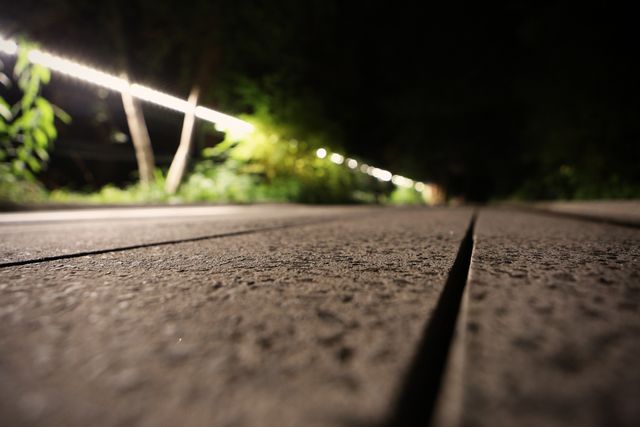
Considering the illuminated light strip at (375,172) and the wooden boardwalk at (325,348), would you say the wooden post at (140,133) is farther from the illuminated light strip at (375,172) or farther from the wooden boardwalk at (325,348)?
the wooden boardwalk at (325,348)

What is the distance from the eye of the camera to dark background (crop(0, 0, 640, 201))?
546 cm

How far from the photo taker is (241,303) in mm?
337

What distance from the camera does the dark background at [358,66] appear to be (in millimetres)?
5461

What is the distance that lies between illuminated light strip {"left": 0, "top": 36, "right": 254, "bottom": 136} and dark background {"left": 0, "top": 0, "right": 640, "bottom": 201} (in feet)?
1.06

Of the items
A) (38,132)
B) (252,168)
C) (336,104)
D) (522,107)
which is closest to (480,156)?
(522,107)

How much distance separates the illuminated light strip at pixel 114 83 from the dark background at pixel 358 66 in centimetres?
32

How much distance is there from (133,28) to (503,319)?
7.44m

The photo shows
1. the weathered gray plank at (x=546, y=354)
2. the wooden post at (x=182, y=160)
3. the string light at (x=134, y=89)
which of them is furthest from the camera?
the wooden post at (x=182, y=160)

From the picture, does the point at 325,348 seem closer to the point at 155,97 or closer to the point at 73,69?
the point at 73,69

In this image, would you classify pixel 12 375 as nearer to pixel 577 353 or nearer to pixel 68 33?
pixel 577 353

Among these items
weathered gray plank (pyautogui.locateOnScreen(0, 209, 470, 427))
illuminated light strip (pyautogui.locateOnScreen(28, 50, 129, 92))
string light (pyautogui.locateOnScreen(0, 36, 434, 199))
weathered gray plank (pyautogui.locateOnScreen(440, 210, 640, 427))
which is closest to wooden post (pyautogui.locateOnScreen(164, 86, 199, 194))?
string light (pyautogui.locateOnScreen(0, 36, 434, 199))

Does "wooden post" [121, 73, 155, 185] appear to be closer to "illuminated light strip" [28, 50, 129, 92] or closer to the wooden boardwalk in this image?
"illuminated light strip" [28, 50, 129, 92]

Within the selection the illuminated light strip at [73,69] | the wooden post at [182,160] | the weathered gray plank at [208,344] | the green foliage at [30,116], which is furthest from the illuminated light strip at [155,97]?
the weathered gray plank at [208,344]

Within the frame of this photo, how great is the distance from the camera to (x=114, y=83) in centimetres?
405
